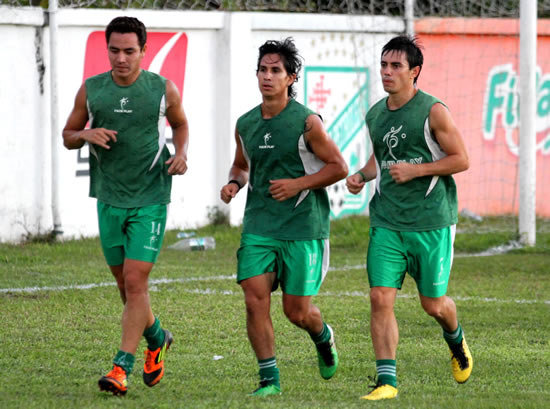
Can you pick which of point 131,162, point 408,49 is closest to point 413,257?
point 408,49

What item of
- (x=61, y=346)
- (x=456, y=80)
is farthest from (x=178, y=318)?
(x=456, y=80)

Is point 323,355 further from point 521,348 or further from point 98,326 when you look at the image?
point 98,326

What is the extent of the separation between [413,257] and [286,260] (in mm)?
771

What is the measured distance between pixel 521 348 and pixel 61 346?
10.7 feet

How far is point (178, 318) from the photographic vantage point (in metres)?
9.14

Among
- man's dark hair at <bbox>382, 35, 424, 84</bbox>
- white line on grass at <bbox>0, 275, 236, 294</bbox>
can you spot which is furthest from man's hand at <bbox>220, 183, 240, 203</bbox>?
white line on grass at <bbox>0, 275, 236, 294</bbox>

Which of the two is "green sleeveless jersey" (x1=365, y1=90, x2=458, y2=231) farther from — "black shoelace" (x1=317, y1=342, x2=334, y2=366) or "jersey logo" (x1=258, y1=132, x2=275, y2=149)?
"black shoelace" (x1=317, y1=342, x2=334, y2=366)

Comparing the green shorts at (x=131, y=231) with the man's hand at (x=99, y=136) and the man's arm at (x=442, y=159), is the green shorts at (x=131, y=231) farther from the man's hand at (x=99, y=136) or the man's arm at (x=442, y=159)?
the man's arm at (x=442, y=159)

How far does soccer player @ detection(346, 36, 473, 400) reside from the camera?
263 inches

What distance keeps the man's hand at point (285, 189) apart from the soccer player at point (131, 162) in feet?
2.00

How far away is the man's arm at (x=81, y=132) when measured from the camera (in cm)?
661

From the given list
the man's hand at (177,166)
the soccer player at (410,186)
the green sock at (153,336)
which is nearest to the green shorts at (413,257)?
the soccer player at (410,186)

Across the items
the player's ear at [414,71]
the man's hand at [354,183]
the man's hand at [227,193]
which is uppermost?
the player's ear at [414,71]

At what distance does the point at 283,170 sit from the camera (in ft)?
22.0
